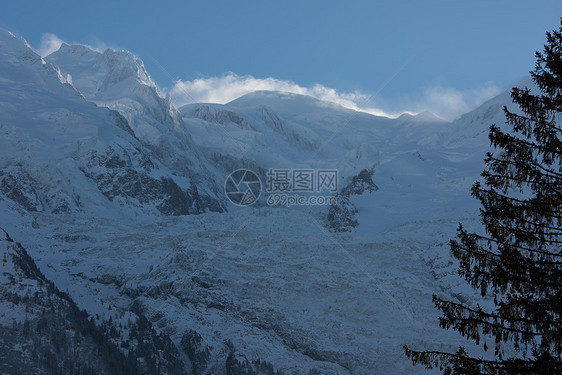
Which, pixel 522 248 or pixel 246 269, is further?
pixel 246 269

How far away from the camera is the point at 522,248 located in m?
11.4

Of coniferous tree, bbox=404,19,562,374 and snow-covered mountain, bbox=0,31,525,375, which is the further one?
snow-covered mountain, bbox=0,31,525,375

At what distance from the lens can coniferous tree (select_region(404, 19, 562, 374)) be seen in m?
11.1

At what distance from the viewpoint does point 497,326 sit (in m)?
11.2

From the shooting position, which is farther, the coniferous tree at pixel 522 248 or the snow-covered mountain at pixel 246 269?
the snow-covered mountain at pixel 246 269

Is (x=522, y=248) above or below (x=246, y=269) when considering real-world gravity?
above

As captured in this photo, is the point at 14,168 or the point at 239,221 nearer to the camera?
the point at 239,221

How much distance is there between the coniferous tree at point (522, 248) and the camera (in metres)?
11.1

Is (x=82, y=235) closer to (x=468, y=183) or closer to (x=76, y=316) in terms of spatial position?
(x=76, y=316)

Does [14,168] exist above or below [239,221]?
above

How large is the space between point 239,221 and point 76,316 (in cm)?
5718

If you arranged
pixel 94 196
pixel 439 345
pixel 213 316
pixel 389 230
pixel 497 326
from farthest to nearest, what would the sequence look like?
pixel 94 196 → pixel 389 230 → pixel 213 316 → pixel 439 345 → pixel 497 326

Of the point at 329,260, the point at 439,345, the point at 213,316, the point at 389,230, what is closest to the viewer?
the point at 439,345

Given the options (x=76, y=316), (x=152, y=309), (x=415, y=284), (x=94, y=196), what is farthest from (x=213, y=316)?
(x=94, y=196)
